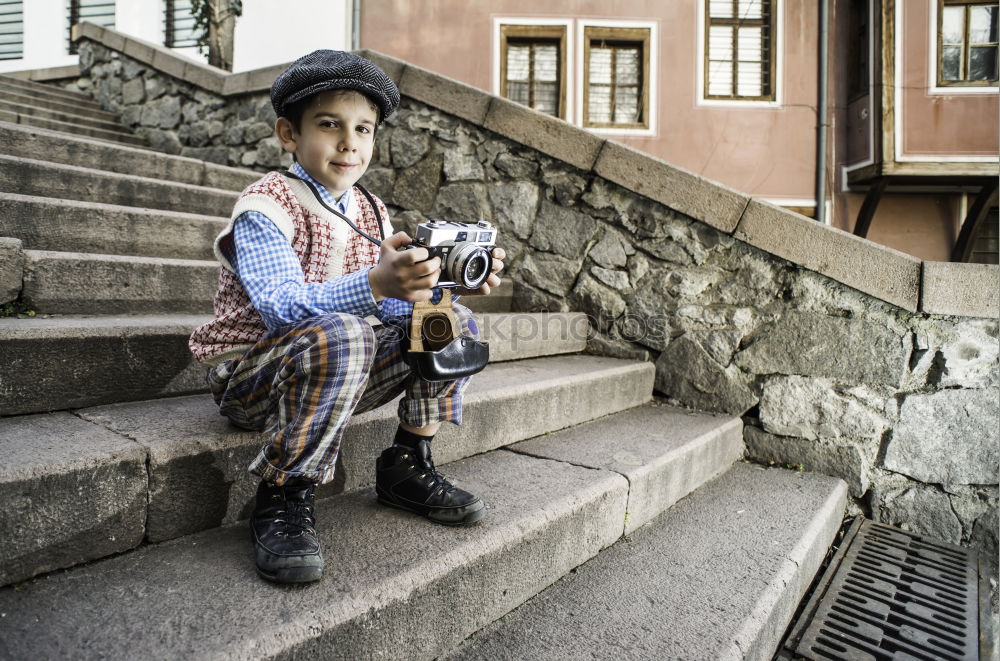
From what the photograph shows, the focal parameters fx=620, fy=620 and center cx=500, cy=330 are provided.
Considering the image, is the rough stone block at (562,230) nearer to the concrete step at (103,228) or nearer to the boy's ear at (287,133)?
the concrete step at (103,228)

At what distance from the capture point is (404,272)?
1336 millimetres

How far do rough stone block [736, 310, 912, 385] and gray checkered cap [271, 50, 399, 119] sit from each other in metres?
2.49

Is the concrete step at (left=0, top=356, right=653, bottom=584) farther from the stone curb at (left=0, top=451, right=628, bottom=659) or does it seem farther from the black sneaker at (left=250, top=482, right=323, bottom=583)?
the black sneaker at (left=250, top=482, right=323, bottom=583)

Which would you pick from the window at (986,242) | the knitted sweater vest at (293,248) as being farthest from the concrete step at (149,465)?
the window at (986,242)

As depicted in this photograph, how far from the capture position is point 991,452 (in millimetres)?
2922

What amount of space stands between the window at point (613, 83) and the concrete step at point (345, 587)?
844cm

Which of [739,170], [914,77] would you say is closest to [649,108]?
[739,170]

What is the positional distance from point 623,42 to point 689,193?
7.16 metres

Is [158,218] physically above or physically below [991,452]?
above

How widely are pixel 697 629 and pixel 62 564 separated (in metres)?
1.57

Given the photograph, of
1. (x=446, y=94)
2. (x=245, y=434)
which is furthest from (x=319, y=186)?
(x=446, y=94)

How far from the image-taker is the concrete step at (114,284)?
7.54ft

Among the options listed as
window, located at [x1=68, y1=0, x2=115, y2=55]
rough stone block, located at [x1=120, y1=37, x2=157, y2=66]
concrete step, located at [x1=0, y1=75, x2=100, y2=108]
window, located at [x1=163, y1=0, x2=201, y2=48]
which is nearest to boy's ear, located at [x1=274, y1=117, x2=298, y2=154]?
rough stone block, located at [x1=120, y1=37, x2=157, y2=66]

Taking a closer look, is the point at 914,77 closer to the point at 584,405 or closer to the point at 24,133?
the point at 584,405
